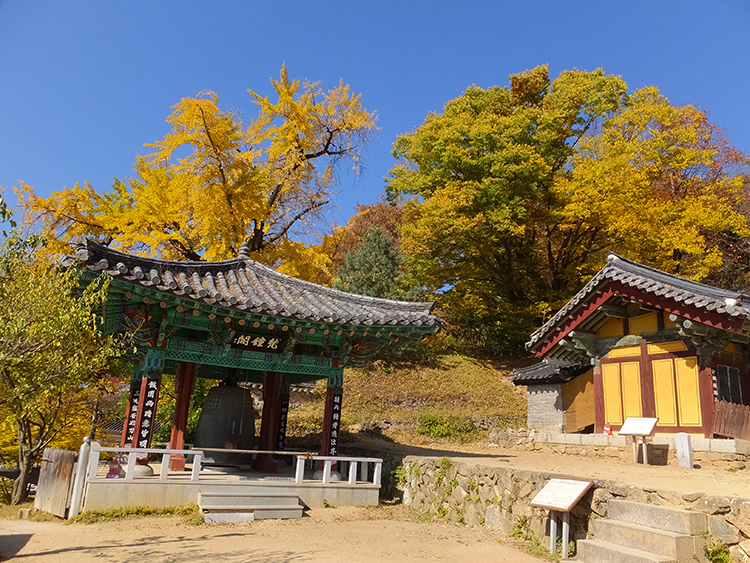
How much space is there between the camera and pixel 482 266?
30422 millimetres

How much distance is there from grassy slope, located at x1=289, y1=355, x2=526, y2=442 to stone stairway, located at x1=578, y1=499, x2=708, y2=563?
14.2 meters

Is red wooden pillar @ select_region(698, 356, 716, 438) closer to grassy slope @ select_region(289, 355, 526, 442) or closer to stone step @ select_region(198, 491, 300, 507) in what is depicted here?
grassy slope @ select_region(289, 355, 526, 442)

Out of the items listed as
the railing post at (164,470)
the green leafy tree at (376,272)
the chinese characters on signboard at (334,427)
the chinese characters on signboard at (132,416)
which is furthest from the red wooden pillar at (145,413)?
the green leafy tree at (376,272)

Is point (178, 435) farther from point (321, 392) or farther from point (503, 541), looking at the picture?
point (321, 392)

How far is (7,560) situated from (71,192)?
48.9 feet

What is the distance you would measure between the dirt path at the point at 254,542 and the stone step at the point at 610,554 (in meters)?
0.75

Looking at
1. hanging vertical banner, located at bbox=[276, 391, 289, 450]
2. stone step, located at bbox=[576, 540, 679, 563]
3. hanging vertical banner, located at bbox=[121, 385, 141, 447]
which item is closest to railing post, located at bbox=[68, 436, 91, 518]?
hanging vertical banner, located at bbox=[121, 385, 141, 447]

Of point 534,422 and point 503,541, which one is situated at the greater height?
point 534,422

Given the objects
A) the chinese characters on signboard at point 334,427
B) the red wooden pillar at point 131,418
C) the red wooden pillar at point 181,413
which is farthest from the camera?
the chinese characters on signboard at point 334,427

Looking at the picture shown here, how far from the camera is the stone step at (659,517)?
21.9 ft

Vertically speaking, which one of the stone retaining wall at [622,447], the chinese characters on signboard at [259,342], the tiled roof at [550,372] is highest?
the tiled roof at [550,372]

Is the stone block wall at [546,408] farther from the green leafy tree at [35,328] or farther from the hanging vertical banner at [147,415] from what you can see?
the green leafy tree at [35,328]

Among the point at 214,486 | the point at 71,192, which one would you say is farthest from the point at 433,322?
the point at 71,192

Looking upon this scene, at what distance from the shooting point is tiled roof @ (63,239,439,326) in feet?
31.9
